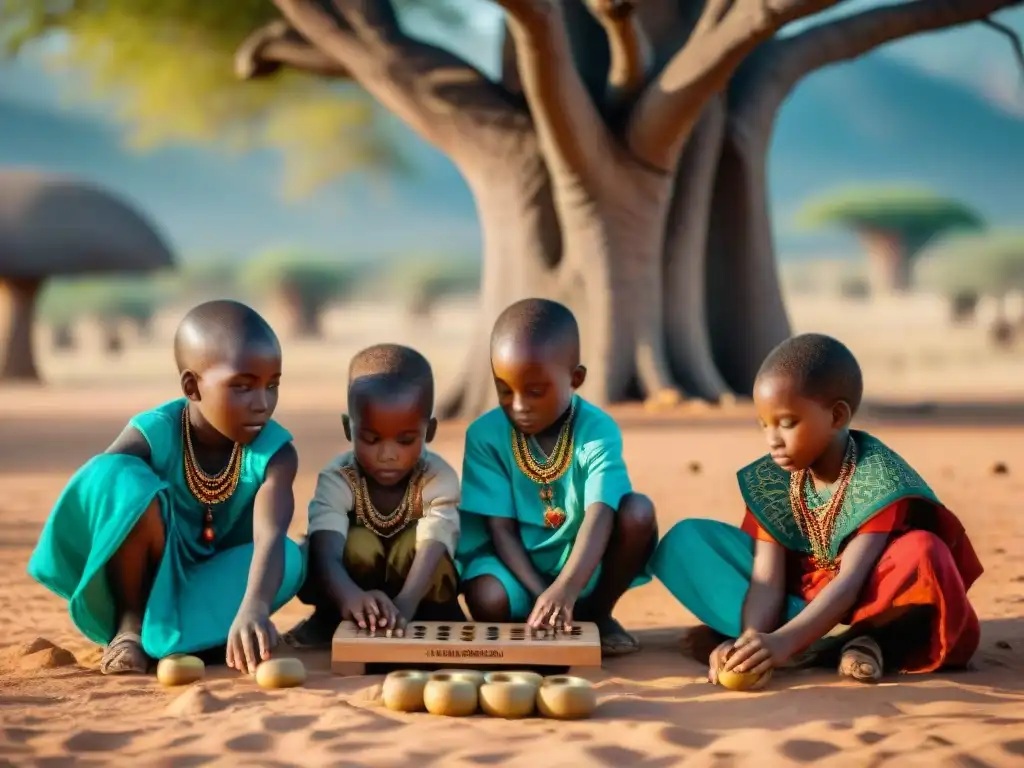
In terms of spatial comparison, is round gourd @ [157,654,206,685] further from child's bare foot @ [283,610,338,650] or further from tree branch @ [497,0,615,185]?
tree branch @ [497,0,615,185]

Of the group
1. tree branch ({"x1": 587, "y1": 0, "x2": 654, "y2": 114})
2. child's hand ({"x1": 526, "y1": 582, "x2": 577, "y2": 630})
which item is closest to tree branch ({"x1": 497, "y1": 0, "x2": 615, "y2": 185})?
tree branch ({"x1": 587, "y1": 0, "x2": 654, "y2": 114})

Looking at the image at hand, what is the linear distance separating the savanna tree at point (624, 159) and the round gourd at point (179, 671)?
6.13 meters

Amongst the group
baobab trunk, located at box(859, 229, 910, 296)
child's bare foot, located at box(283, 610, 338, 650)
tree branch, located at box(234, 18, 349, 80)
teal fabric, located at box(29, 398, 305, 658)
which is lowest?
child's bare foot, located at box(283, 610, 338, 650)

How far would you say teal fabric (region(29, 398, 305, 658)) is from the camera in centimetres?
354

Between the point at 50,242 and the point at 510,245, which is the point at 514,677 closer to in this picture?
the point at 510,245

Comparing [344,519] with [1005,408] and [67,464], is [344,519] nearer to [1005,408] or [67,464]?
[67,464]

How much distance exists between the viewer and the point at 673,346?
1073cm

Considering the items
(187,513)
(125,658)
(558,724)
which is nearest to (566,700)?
(558,724)

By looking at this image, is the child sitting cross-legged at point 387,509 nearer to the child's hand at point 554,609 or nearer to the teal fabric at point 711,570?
the child's hand at point 554,609

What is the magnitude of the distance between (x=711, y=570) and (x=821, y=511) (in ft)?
1.20

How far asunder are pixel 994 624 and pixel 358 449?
2.10 metres

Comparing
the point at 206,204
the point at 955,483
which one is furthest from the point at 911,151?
the point at 955,483

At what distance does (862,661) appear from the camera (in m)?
3.37

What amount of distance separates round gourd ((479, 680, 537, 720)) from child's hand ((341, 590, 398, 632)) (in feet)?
1.64
